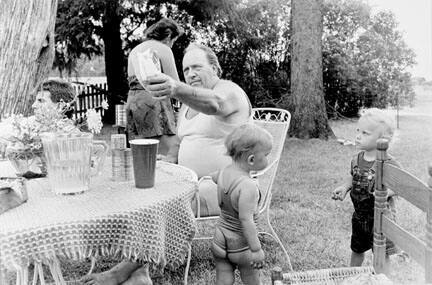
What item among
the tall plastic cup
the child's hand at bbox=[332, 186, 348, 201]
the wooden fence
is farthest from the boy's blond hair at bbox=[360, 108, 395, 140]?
the wooden fence

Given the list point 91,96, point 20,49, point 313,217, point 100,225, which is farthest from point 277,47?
point 100,225

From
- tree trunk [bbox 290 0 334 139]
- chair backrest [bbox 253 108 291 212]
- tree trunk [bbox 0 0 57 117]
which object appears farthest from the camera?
tree trunk [bbox 290 0 334 139]

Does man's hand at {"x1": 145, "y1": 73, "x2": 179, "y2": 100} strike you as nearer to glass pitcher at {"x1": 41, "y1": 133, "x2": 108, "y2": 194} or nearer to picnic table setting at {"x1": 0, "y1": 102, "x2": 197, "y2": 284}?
picnic table setting at {"x1": 0, "y1": 102, "x2": 197, "y2": 284}

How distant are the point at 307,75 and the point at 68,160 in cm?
711

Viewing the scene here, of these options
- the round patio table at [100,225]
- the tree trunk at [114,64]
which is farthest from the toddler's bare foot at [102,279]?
the tree trunk at [114,64]

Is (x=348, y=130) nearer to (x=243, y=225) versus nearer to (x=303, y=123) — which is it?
(x=303, y=123)

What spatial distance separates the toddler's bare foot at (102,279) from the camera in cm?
255

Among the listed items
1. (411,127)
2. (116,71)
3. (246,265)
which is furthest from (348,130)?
(246,265)

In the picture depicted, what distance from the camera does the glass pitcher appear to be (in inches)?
74.8

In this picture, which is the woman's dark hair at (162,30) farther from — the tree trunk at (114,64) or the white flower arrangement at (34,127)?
the tree trunk at (114,64)

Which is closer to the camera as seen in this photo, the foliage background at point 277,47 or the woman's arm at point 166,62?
the woman's arm at point 166,62

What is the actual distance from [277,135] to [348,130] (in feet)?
22.2

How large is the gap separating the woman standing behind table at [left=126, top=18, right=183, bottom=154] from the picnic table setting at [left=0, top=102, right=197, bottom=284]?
235 centimetres

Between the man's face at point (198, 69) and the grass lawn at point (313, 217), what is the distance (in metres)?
1.22
